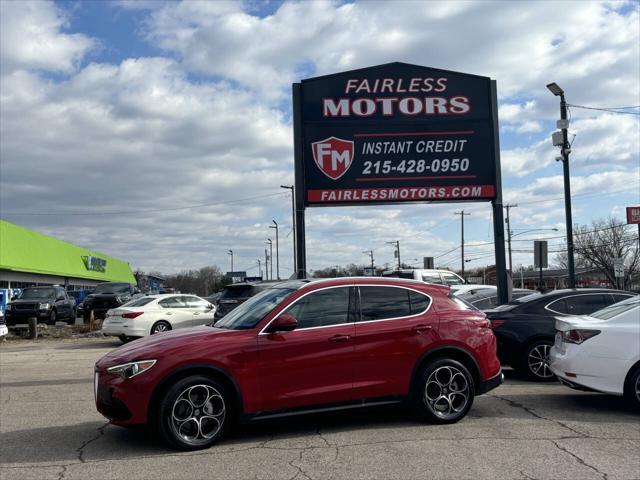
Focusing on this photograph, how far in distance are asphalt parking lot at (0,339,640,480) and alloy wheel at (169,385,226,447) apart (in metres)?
0.18

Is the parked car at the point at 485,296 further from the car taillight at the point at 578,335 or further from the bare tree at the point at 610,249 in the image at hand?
the bare tree at the point at 610,249

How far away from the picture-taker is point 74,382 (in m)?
11.2

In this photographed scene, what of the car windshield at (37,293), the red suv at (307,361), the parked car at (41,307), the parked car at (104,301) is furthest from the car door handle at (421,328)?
the car windshield at (37,293)

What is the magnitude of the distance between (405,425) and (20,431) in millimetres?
4340

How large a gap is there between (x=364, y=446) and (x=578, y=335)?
3.28 metres

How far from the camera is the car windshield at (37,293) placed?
26972 millimetres

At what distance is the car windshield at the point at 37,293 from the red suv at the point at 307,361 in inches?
876

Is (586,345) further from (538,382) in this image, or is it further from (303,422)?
(303,422)

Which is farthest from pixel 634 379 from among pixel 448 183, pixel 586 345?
pixel 448 183

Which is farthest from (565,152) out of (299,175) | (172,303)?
(172,303)

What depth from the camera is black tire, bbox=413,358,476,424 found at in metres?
7.07

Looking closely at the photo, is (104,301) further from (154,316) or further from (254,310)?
(254,310)

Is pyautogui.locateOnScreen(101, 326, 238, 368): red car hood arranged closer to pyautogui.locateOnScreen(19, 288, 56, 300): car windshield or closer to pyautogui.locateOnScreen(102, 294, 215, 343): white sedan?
pyautogui.locateOnScreen(102, 294, 215, 343): white sedan

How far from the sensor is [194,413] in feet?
20.8
